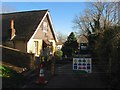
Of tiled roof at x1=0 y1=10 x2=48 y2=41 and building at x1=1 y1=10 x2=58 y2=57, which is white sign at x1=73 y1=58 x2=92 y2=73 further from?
tiled roof at x1=0 y1=10 x2=48 y2=41

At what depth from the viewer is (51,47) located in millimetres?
37375

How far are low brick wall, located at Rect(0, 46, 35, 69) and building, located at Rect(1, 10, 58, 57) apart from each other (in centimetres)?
641

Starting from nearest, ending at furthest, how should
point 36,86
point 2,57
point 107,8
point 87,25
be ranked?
point 36,86 → point 2,57 → point 107,8 → point 87,25

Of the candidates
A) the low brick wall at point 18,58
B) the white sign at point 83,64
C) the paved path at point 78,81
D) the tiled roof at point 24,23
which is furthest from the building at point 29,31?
the white sign at point 83,64

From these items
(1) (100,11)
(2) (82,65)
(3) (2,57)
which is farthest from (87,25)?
(2) (82,65)

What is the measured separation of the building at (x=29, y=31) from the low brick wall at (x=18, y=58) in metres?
6.41

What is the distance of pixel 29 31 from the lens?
3184cm

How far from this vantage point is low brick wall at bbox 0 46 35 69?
22.8 metres

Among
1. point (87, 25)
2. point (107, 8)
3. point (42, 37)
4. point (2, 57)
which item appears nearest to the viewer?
point (2, 57)

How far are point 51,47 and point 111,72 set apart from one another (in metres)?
23.9

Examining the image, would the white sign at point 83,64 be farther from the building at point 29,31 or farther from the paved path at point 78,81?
the building at point 29,31

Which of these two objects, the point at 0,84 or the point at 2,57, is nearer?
the point at 0,84

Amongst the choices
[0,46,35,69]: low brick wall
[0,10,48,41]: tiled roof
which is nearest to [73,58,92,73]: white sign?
[0,46,35,69]: low brick wall

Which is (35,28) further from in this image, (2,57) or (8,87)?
(8,87)
